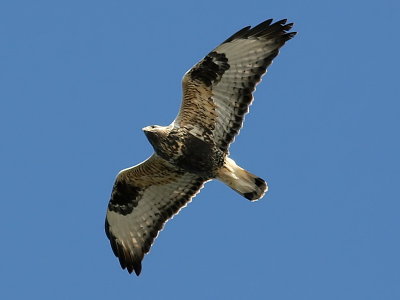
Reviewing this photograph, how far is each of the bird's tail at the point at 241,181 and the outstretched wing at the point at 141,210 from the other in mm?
730

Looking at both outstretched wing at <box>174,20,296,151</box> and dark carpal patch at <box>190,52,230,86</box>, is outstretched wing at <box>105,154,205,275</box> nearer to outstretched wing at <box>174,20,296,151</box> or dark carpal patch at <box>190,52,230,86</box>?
outstretched wing at <box>174,20,296,151</box>

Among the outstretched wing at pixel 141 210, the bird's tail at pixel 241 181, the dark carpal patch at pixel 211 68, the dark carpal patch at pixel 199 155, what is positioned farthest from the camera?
the outstretched wing at pixel 141 210

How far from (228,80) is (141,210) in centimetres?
262

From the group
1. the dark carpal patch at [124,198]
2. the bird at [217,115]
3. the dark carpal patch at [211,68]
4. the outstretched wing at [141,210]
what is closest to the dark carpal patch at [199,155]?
the bird at [217,115]

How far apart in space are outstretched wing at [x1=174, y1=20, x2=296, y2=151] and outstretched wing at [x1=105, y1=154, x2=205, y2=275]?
A: 1.14 meters

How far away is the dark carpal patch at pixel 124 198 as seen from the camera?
14.9 meters

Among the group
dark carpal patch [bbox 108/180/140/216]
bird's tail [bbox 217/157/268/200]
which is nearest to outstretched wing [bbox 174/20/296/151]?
bird's tail [bbox 217/157/268/200]

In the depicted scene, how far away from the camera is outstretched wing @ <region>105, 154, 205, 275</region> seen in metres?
14.9

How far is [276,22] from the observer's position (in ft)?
45.8

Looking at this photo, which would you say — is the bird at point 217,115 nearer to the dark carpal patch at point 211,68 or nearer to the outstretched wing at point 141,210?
the dark carpal patch at point 211,68

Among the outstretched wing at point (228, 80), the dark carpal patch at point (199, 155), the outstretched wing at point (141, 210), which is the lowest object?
the outstretched wing at point (141, 210)

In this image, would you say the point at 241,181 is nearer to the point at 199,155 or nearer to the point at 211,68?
the point at 199,155

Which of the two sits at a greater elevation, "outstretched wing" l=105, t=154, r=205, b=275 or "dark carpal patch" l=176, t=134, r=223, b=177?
"dark carpal patch" l=176, t=134, r=223, b=177

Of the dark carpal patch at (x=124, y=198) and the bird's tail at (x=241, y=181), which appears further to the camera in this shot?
the dark carpal patch at (x=124, y=198)
